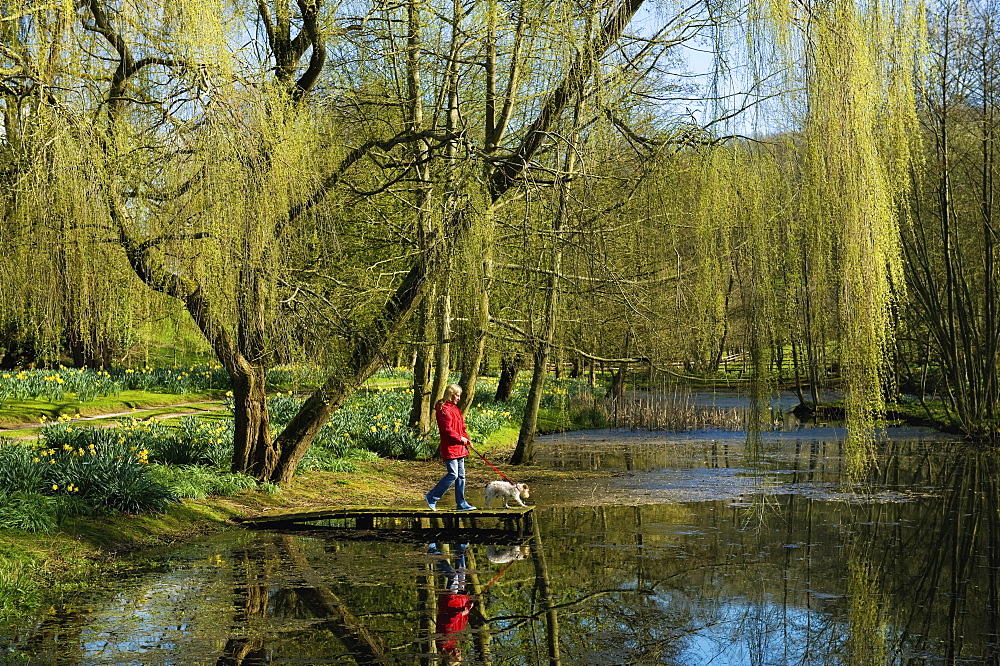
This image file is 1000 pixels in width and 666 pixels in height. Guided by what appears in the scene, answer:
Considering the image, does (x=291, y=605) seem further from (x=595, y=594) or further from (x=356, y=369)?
(x=356, y=369)

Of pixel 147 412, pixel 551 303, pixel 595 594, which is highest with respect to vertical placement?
pixel 551 303

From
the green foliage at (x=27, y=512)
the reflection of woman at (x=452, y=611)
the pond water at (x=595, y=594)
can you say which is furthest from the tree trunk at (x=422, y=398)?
the reflection of woman at (x=452, y=611)

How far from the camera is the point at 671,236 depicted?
891 centimetres

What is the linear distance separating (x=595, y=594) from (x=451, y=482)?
3744mm

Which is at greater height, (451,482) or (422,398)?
(422,398)

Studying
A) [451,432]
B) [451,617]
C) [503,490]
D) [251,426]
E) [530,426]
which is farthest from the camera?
[530,426]

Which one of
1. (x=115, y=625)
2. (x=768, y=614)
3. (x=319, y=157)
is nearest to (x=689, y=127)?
(x=319, y=157)

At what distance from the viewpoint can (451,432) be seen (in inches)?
434

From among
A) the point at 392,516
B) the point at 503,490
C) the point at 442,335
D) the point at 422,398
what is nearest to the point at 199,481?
the point at 392,516

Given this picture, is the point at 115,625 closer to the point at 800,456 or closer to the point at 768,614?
the point at 768,614

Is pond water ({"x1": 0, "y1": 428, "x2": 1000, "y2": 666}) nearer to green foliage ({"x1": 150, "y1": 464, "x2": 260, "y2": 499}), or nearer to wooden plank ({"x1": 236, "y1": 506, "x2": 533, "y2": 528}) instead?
wooden plank ({"x1": 236, "y1": 506, "x2": 533, "y2": 528})

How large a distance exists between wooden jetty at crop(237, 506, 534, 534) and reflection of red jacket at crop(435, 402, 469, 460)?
72cm

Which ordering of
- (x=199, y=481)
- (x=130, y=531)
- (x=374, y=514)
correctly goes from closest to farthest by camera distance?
1. (x=130, y=531)
2. (x=374, y=514)
3. (x=199, y=481)

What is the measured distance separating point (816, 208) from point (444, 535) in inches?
243
